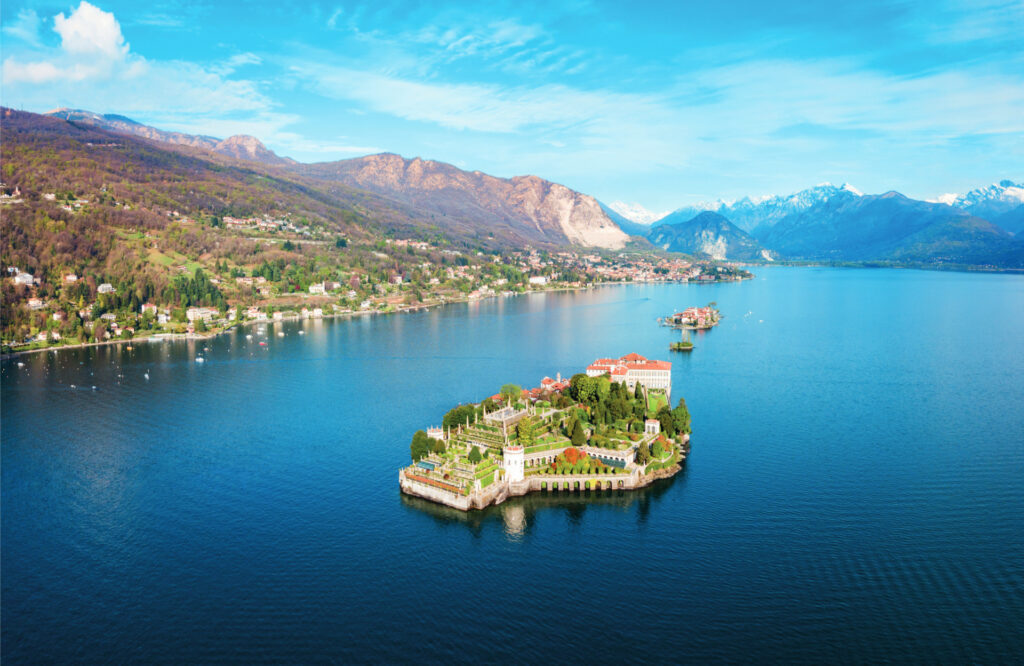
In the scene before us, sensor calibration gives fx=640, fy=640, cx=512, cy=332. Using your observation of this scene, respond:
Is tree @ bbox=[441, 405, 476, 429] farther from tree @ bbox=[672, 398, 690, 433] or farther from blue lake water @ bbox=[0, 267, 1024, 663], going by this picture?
tree @ bbox=[672, 398, 690, 433]

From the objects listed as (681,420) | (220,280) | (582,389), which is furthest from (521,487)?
(220,280)

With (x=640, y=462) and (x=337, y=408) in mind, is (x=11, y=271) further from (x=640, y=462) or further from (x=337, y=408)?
(x=640, y=462)

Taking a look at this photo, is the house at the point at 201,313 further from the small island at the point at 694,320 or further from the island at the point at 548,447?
the small island at the point at 694,320

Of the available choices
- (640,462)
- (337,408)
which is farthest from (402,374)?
(640,462)

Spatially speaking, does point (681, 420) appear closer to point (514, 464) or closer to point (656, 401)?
point (656, 401)

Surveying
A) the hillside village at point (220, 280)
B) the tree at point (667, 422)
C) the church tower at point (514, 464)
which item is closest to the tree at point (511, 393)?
the church tower at point (514, 464)

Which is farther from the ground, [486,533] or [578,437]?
[578,437]
